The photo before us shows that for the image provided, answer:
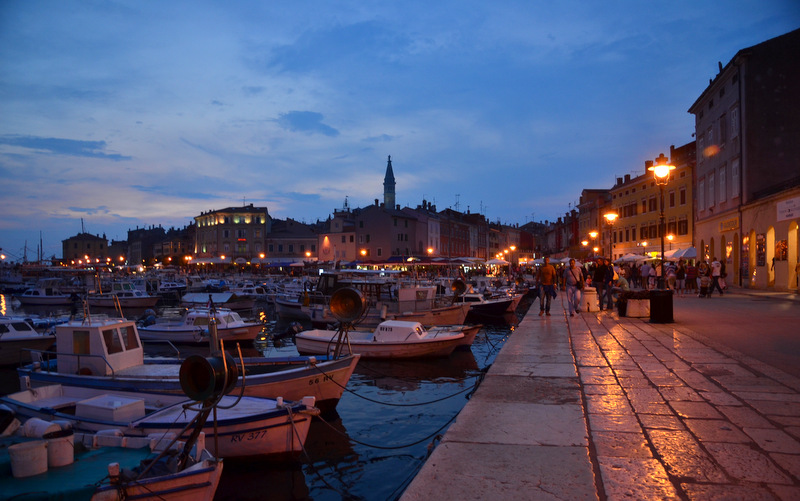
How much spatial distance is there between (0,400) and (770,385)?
12544 mm

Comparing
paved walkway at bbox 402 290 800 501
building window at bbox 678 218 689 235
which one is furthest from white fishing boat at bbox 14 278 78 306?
building window at bbox 678 218 689 235

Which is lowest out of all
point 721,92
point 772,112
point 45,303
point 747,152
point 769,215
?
point 45,303

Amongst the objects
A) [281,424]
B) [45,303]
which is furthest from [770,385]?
[45,303]

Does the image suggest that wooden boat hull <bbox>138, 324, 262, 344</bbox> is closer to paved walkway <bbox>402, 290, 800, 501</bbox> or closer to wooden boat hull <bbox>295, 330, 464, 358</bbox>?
wooden boat hull <bbox>295, 330, 464, 358</bbox>

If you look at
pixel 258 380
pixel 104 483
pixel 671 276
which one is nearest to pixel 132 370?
pixel 258 380

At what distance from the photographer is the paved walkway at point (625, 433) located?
4.42 meters

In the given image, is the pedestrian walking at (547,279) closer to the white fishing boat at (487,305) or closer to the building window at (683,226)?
the white fishing boat at (487,305)

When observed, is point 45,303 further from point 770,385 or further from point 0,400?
point 770,385

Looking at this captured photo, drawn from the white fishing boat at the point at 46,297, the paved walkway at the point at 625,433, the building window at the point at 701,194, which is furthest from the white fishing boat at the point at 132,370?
the white fishing boat at the point at 46,297

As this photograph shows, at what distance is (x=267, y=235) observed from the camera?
323 feet

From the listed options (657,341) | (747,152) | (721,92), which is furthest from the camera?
(721,92)

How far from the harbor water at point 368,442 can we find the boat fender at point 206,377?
3.00 meters

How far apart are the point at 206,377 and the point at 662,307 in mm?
13576

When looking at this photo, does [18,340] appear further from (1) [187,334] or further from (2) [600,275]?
(2) [600,275]
